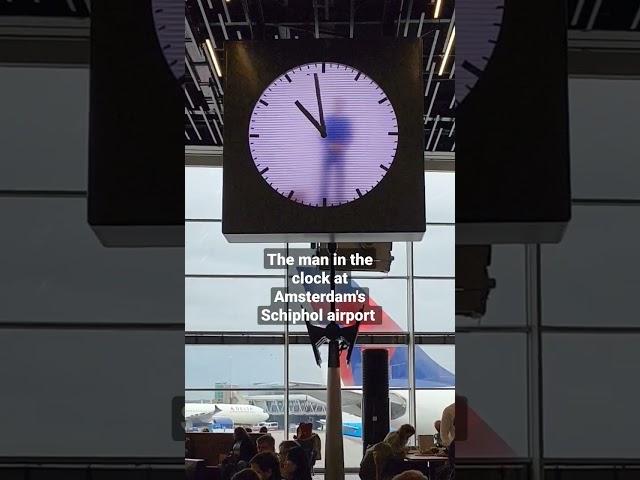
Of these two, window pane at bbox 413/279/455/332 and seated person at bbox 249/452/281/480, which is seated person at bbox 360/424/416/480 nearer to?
seated person at bbox 249/452/281/480

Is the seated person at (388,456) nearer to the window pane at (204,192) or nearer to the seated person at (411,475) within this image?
the seated person at (411,475)

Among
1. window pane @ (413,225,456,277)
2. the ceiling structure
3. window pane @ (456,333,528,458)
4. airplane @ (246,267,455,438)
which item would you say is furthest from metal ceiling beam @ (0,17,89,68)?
window pane @ (456,333,528,458)

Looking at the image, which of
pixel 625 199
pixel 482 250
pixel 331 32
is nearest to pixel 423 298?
pixel 482 250

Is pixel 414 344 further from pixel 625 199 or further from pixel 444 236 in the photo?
pixel 625 199

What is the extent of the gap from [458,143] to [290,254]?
676 mm

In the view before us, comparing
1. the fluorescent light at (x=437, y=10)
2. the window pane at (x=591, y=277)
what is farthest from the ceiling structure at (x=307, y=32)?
the window pane at (x=591, y=277)

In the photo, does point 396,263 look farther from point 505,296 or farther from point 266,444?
point 266,444

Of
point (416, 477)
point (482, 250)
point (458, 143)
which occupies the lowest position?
point (416, 477)

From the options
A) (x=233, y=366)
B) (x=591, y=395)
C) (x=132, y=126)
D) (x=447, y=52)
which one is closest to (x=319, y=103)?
(x=447, y=52)

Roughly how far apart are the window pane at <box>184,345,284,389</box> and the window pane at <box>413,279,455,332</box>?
514mm

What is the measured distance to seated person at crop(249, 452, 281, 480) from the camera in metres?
2.77

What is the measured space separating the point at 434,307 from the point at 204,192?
3.40ft

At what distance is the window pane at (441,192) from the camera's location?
8.20 ft

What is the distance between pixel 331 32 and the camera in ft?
8.77
